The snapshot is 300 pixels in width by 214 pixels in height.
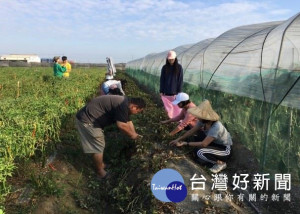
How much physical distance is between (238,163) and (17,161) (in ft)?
10.5

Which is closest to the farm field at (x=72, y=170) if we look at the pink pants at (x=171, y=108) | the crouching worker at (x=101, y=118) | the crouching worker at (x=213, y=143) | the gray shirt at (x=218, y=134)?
the crouching worker at (x=213, y=143)

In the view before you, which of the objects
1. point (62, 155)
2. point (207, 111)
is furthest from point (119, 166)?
point (207, 111)

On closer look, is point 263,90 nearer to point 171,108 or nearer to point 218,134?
point 218,134

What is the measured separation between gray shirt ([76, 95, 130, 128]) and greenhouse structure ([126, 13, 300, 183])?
6.35 ft

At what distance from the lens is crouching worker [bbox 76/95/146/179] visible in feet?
14.1

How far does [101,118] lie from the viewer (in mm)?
4469

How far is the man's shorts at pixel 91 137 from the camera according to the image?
4.45m

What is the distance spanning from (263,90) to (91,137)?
2.57m

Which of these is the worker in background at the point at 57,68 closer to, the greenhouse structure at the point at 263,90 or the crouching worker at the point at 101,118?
the greenhouse structure at the point at 263,90

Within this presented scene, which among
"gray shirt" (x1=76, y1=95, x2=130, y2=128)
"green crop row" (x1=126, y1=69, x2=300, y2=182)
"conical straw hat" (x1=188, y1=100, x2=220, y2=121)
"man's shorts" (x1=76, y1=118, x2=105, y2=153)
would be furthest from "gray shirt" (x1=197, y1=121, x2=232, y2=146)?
"man's shorts" (x1=76, y1=118, x2=105, y2=153)

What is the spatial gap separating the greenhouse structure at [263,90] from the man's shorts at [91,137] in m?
2.26

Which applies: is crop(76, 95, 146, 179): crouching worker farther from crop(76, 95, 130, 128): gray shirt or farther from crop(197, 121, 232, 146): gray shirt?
crop(197, 121, 232, 146): gray shirt

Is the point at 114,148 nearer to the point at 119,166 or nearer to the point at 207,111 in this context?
the point at 119,166

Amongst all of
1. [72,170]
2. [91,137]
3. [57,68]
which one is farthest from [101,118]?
[57,68]
